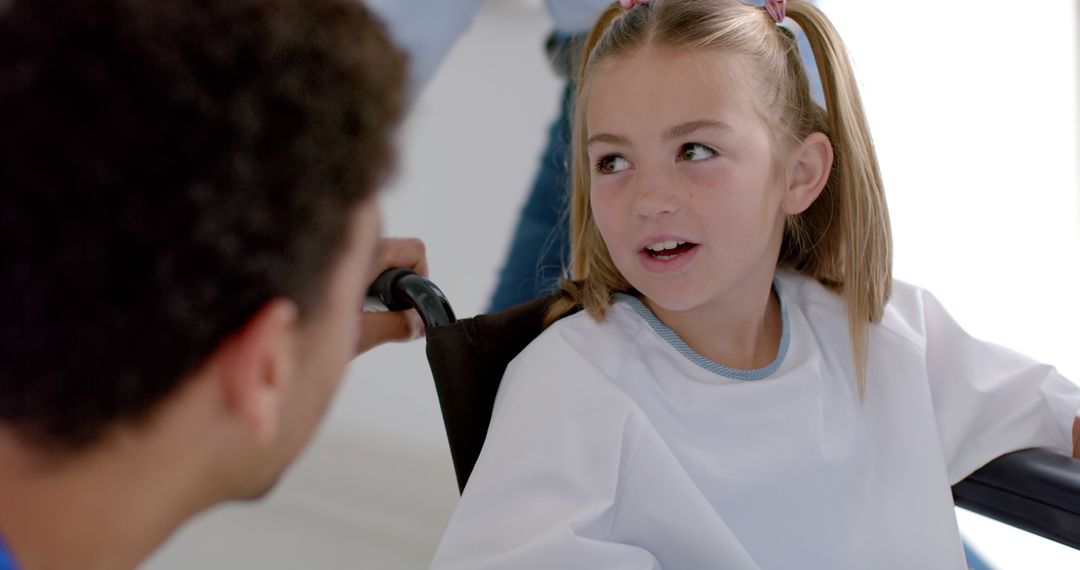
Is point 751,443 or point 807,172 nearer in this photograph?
point 751,443

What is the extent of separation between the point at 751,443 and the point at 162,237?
73cm

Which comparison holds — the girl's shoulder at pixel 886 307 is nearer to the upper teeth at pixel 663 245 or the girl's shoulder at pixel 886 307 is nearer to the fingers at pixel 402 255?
the upper teeth at pixel 663 245

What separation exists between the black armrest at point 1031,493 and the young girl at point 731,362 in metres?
0.03

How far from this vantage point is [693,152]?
1.10 metres

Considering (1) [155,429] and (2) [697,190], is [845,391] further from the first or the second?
(1) [155,429]

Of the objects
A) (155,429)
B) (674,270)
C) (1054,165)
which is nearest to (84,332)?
(155,429)

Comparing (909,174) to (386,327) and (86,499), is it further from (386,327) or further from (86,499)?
(86,499)

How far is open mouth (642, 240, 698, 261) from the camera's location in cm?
110

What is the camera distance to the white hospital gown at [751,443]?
990 millimetres

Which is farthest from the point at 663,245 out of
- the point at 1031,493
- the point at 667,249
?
the point at 1031,493

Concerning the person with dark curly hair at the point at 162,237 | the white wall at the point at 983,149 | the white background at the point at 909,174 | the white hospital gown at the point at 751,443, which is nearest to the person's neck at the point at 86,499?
the person with dark curly hair at the point at 162,237

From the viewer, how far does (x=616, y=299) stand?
119cm

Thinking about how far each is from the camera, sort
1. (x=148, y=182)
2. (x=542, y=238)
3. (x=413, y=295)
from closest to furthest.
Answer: (x=148, y=182)
(x=413, y=295)
(x=542, y=238)

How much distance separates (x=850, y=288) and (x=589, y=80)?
1.18 feet
